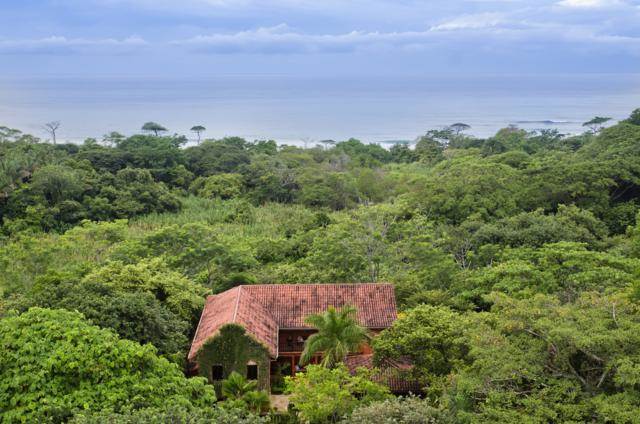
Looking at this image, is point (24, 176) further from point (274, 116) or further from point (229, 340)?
point (274, 116)

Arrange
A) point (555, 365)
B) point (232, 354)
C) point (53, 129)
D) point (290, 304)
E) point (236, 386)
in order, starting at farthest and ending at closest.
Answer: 1. point (53, 129)
2. point (290, 304)
3. point (232, 354)
4. point (236, 386)
5. point (555, 365)

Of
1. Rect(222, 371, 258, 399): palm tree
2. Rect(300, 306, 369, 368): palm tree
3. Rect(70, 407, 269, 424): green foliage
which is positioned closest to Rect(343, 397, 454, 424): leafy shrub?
Rect(70, 407, 269, 424): green foliage

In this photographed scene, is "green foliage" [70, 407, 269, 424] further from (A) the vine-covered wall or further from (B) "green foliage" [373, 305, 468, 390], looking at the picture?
(A) the vine-covered wall

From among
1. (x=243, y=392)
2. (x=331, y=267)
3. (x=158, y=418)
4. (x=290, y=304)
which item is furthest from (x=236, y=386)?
(x=331, y=267)

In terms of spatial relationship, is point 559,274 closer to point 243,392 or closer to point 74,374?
point 243,392

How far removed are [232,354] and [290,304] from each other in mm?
3267

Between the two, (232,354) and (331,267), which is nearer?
(232,354)

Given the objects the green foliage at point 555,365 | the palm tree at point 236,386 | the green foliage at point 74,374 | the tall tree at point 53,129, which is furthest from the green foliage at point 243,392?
the tall tree at point 53,129

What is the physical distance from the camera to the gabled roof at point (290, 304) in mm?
20156

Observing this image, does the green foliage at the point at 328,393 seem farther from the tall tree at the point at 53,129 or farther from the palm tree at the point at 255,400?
the tall tree at the point at 53,129

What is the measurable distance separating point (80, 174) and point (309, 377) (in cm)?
3396

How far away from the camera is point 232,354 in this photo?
19031mm

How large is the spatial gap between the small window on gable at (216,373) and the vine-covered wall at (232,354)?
0.12 metres

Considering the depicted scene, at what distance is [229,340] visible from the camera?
18922mm
